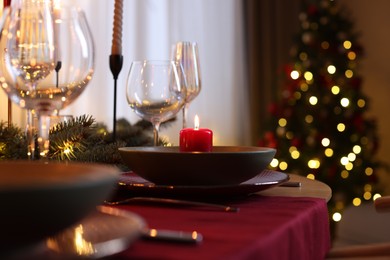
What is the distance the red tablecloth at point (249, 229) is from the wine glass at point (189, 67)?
0.72 meters

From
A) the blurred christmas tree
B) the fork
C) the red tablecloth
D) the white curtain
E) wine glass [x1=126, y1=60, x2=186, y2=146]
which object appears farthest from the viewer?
the blurred christmas tree

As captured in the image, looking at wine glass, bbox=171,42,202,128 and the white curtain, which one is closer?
wine glass, bbox=171,42,202,128

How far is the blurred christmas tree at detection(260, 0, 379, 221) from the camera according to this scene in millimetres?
4035

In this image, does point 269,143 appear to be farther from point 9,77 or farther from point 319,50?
point 9,77

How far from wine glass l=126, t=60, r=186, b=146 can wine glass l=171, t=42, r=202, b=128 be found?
360mm

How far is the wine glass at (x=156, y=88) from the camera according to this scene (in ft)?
3.64

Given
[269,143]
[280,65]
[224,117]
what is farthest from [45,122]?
[280,65]

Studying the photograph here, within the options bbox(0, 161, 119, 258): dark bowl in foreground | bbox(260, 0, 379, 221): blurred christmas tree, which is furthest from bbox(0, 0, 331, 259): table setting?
bbox(260, 0, 379, 221): blurred christmas tree

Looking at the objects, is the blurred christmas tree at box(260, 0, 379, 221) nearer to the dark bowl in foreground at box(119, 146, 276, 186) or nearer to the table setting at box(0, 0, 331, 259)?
the table setting at box(0, 0, 331, 259)

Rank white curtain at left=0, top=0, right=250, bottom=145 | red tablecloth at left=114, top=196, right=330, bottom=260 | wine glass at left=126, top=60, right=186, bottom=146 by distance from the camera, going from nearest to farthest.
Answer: red tablecloth at left=114, top=196, right=330, bottom=260 → wine glass at left=126, top=60, right=186, bottom=146 → white curtain at left=0, top=0, right=250, bottom=145

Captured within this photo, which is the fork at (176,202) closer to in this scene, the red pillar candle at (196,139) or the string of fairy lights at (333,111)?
the red pillar candle at (196,139)

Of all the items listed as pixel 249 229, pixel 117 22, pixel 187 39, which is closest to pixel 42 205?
pixel 249 229

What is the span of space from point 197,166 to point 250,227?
8.2 inches

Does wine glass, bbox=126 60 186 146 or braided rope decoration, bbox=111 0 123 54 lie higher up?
braided rope decoration, bbox=111 0 123 54
